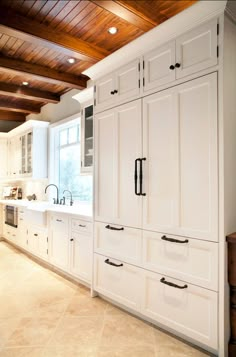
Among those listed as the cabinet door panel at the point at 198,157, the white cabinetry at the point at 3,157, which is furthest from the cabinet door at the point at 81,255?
the white cabinetry at the point at 3,157

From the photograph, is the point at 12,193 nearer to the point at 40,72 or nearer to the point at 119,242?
the point at 40,72

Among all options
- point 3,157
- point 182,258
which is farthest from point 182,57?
point 3,157

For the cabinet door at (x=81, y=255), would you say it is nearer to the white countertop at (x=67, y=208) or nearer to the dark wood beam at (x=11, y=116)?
the white countertop at (x=67, y=208)

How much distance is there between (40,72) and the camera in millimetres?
3449

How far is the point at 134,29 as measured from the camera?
254 cm

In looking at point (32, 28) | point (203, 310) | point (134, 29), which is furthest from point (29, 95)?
point (203, 310)

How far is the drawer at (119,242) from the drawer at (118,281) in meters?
0.08

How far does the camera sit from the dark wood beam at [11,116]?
583 centimetres

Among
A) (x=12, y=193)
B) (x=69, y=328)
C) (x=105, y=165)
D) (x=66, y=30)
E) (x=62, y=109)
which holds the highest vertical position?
(x=66, y=30)

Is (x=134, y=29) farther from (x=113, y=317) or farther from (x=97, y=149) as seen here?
(x=113, y=317)

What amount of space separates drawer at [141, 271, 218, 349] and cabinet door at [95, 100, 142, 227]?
0.57 metres

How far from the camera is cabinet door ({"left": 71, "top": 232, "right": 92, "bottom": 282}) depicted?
2992 millimetres

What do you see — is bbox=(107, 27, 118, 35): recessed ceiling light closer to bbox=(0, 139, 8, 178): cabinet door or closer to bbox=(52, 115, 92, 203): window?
bbox=(52, 115, 92, 203): window

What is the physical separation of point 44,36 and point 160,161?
1.68 meters
